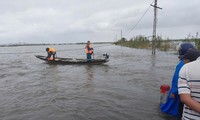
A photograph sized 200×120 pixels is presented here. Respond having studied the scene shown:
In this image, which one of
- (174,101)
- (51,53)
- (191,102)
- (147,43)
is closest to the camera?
(191,102)

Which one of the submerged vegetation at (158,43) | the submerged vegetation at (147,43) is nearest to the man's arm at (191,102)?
the submerged vegetation at (158,43)

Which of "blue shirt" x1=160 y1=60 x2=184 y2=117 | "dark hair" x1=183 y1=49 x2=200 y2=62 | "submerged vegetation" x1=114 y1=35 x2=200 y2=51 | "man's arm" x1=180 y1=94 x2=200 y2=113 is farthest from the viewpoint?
"submerged vegetation" x1=114 y1=35 x2=200 y2=51

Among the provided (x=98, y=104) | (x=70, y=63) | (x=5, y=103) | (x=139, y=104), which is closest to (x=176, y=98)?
(x=139, y=104)

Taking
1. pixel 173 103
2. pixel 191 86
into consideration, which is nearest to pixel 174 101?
pixel 173 103

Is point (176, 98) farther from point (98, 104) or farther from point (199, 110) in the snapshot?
point (98, 104)

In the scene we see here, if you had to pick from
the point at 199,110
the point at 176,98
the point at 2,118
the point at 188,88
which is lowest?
the point at 2,118

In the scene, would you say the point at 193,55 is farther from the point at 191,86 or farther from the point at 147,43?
the point at 147,43

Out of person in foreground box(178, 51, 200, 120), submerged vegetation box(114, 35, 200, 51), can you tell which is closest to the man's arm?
person in foreground box(178, 51, 200, 120)

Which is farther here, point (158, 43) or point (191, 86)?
point (158, 43)

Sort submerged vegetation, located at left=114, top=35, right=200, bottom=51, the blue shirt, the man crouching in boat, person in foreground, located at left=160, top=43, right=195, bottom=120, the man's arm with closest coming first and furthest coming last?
1. the man's arm
2. person in foreground, located at left=160, top=43, right=195, bottom=120
3. the blue shirt
4. the man crouching in boat
5. submerged vegetation, located at left=114, top=35, right=200, bottom=51

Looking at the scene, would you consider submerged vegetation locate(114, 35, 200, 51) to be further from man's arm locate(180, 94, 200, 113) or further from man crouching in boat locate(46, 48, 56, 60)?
man's arm locate(180, 94, 200, 113)

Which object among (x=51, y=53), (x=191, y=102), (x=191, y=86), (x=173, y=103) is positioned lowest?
(x=173, y=103)

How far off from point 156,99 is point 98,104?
211cm

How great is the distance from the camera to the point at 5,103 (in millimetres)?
8047
